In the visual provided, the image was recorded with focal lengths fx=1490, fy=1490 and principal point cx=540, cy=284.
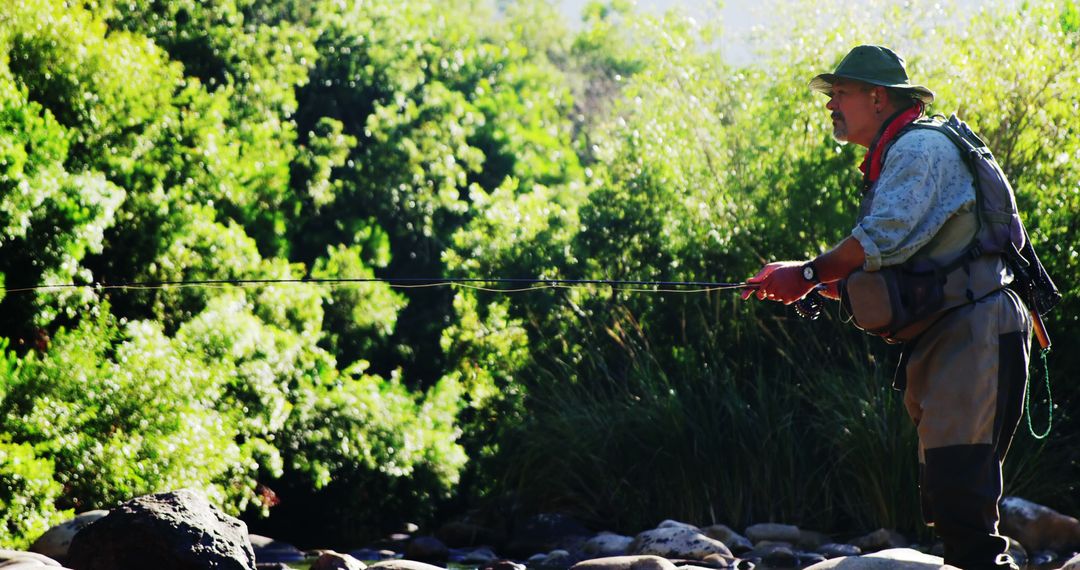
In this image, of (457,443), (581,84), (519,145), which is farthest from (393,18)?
(581,84)

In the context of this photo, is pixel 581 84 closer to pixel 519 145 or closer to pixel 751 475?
pixel 519 145

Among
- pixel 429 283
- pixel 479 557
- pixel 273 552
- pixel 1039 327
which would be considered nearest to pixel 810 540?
pixel 479 557

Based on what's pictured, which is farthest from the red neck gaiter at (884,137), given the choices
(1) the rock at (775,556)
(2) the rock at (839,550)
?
(2) the rock at (839,550)

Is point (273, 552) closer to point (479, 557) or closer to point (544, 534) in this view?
point (479, 557)

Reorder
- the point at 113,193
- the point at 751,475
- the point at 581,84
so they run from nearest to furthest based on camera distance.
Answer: the point at 113,193
the point at 751,475
the point at 581,84

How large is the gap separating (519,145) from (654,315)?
6883 mm

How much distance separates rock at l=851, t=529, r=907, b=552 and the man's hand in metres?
4.38

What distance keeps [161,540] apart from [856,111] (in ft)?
9.77

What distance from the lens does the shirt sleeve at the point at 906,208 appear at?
4.09 m

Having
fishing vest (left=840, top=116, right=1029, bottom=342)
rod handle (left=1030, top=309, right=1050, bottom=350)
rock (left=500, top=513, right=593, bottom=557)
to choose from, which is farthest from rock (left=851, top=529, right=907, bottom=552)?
fishing vest (left=840, top=116, right=1029, bottom=342)

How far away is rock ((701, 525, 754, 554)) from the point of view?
8.73m

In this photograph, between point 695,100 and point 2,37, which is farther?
point 695,100

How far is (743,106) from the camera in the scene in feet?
38.9

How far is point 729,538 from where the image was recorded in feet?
29.2
